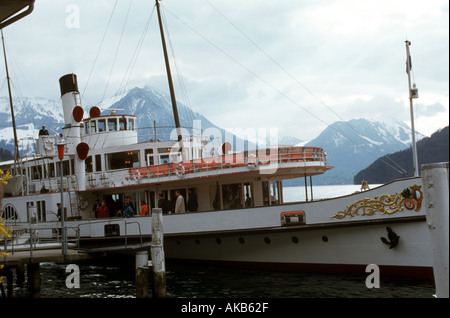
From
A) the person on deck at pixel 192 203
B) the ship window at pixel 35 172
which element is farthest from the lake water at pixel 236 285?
the ship window at pixel 35 172

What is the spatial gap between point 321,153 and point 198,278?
639cm

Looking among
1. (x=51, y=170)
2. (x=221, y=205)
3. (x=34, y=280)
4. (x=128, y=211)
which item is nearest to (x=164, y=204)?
(x=128, y=211)

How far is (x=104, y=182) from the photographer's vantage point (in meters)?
22.7

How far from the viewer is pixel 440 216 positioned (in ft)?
22.5

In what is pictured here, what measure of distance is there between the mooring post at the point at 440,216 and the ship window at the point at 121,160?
17.6 metres

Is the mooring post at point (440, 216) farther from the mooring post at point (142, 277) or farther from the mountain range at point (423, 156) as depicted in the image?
the mountain range at point (423, 156)

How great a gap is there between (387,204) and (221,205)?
20.4 feet

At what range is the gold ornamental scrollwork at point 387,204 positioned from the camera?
15.6 meters

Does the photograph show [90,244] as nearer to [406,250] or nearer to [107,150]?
[107,150]

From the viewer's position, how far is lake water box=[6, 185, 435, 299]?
15.1 metres

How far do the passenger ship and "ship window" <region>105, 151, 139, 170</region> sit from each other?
45mm

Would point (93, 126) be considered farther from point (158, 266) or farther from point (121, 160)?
point (158, 266)

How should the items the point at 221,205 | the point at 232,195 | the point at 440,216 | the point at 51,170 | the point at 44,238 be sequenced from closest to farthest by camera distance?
the point at 440,216 → the point at 44,238 → the point at 221,205 → the point at 232,195 → the point at 51,170

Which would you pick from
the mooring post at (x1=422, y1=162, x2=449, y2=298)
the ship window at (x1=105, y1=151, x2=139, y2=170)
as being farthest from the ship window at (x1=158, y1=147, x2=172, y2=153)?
the mooring post at (x1=422, y1=162, x2=449, y2=298)
